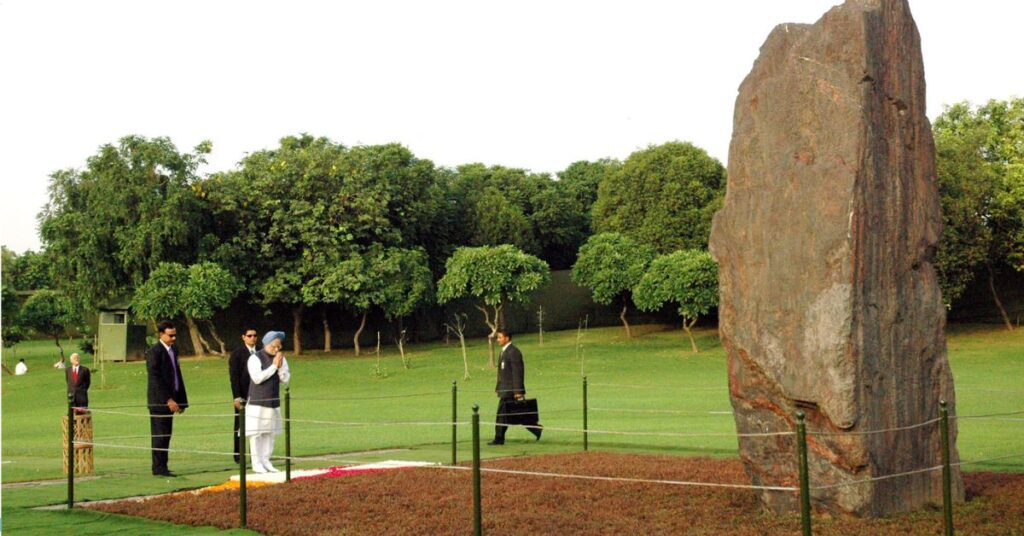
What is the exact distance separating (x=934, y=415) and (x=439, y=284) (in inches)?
1787

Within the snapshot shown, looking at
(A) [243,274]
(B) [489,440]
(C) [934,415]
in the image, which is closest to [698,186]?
(A) [243,274]

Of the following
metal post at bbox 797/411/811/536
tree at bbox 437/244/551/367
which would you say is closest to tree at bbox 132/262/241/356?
tree at bbox 437/244/551/367

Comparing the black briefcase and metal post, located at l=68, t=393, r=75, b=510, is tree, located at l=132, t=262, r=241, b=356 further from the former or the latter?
metal post, located at l=68, t=393, r=75, b=510

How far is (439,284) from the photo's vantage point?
56688 millimetres

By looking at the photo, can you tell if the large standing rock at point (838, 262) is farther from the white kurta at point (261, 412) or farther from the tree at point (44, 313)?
the tree at point (44, 313)

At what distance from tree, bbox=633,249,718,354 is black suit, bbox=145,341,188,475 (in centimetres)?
3668

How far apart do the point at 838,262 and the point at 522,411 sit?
1061 centimetres

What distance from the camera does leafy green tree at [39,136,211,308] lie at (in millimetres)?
52562

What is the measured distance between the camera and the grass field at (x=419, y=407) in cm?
1773

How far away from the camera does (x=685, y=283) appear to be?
52.6 meters

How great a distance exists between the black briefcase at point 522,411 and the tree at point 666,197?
129 feet

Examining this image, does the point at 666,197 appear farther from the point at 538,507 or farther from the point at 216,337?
the point at 538,507

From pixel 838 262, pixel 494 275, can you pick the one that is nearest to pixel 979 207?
pixel 494 275

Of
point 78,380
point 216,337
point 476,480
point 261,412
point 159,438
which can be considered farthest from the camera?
point 216,337
